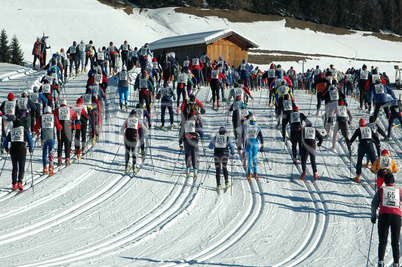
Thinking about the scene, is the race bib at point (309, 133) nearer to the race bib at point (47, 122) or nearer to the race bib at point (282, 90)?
the race bib at point (282, 90)

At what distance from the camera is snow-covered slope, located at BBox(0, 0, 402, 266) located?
25.5ft

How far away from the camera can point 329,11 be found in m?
91.8

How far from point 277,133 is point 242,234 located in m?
8.07

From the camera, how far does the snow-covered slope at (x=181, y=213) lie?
777 cm

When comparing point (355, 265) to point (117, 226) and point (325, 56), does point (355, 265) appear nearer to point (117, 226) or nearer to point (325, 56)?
point (117, 226)

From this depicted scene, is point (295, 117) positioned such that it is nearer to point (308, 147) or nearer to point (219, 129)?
point (308, 147)

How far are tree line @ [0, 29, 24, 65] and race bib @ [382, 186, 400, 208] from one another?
5290 cm

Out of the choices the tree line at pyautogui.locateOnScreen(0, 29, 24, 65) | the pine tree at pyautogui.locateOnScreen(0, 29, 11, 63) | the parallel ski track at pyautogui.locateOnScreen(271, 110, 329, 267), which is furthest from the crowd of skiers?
the pine tree at pyautogui.locateOnScreen(0, 29, 11, 63)

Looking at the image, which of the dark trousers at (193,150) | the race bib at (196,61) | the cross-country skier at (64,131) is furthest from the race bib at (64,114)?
the race bib at (196,61)

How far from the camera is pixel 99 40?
61.5 m

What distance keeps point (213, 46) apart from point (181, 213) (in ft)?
83.7

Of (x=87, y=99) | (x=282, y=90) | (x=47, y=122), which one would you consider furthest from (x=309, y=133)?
(x=87, y=99)

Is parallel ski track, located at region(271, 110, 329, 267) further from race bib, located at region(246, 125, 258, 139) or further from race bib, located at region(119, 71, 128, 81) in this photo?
race bib, located at region(119, 71, 128, 81)

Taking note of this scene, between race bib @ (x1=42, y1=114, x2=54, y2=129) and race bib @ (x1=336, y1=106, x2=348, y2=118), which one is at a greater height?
race bib @ (x1=336, y1=106, x2=348, y2=118)
